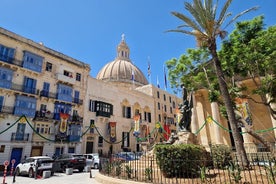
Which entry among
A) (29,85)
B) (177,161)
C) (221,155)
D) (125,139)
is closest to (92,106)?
(125,139)

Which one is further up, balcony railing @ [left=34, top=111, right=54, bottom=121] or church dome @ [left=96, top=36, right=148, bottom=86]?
church dome @ [left=96, top=36, right=148, bottom=86]

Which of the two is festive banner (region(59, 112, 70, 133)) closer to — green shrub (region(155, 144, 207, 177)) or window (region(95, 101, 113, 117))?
window (region(95, 101, 113, 117))

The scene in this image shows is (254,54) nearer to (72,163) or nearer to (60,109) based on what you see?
(72,163)

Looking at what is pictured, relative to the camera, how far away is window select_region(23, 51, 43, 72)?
924 inches

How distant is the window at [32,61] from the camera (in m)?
23.5

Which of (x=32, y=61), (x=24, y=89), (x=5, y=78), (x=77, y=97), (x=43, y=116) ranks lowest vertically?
(x=43, y=116)

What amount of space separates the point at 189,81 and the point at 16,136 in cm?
2013

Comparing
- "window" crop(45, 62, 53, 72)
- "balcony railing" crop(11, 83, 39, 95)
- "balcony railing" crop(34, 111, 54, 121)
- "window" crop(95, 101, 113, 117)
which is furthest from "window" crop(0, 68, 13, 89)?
"window" crop(95, 101, 113, 117)

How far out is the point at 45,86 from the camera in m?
25.2

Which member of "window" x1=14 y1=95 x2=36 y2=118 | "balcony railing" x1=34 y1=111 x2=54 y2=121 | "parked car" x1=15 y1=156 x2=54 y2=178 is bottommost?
"parked car" x1=15 y1=156 x2=54 y2=178

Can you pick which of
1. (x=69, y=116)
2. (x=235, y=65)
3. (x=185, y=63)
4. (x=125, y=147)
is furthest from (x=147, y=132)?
(x=235, y=65)

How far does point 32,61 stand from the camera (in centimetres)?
2431

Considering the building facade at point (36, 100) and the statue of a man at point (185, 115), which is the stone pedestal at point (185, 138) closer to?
the statue of a man at point (185, 115)

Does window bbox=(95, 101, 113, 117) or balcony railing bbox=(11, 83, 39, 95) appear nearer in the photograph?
balcony railing bbox=(11, 83, 39, 95)
